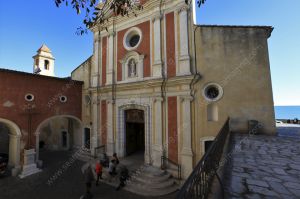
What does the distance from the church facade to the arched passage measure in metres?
1.88

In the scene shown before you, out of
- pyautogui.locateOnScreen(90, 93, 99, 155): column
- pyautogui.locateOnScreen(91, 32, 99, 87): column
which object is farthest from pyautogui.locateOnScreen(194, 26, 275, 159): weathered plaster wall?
pyautogui.locateOnScreen(91, 32, 99, 87): column

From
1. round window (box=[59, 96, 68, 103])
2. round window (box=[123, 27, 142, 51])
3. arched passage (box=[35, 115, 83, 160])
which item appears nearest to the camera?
round window (box=[123, 27, 142, 51])

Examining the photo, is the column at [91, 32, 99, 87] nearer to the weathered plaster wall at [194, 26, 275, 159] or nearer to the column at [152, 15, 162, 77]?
the column at [152, 15, 162, 77]

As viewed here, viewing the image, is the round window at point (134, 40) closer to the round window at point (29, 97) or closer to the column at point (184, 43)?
the column at point (184, 43)

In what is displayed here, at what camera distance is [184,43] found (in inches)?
421

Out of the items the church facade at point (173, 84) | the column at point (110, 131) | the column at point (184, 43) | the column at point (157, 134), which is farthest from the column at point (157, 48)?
the column at point (110, 131)

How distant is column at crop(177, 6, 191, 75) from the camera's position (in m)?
10.4

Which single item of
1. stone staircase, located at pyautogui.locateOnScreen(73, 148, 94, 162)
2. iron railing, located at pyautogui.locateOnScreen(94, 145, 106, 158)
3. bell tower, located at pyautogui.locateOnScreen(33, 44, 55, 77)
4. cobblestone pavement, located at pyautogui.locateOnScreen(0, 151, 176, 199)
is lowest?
cobblestone pavement, located at pyautogui.locateOnScreen(0, 151, 176, 199)

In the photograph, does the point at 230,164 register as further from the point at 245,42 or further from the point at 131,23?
the point at 131,23

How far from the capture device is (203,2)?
3.39 meters

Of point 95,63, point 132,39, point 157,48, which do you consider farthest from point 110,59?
point 157,48

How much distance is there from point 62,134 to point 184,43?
14.0 m

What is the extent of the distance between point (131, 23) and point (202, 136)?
924 cm

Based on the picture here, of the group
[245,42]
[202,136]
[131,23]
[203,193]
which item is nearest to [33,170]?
[202,136]
